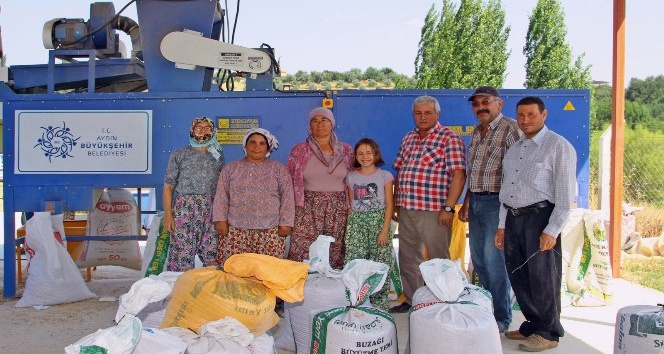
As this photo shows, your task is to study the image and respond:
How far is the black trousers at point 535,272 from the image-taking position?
4.18 m

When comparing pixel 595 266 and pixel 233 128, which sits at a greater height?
pixel 233 128

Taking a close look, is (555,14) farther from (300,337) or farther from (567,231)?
(300,337)

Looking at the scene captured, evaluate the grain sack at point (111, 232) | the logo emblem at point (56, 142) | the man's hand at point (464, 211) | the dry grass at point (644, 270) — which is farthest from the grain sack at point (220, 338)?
the dry grass at point (644, 270)

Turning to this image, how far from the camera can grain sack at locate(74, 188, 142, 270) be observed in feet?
22.0

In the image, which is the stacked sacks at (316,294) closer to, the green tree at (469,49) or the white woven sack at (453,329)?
the white woven sack at (453,329)

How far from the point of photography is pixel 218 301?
343 cm

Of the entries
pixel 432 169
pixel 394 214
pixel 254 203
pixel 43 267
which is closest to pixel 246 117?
pixel 254 203

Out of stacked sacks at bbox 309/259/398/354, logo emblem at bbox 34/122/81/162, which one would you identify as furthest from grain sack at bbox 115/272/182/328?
logo emblem at bbox 34/122/81/162

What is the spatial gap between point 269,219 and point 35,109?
7.76ft

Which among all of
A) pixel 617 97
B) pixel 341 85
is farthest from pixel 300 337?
pixel 341 85

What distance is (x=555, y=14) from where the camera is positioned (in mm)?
25812

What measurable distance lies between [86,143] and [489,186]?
327 centimetres

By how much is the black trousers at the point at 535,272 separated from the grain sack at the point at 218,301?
5.17 feet

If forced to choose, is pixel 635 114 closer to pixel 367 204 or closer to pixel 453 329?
pixel 367 204
